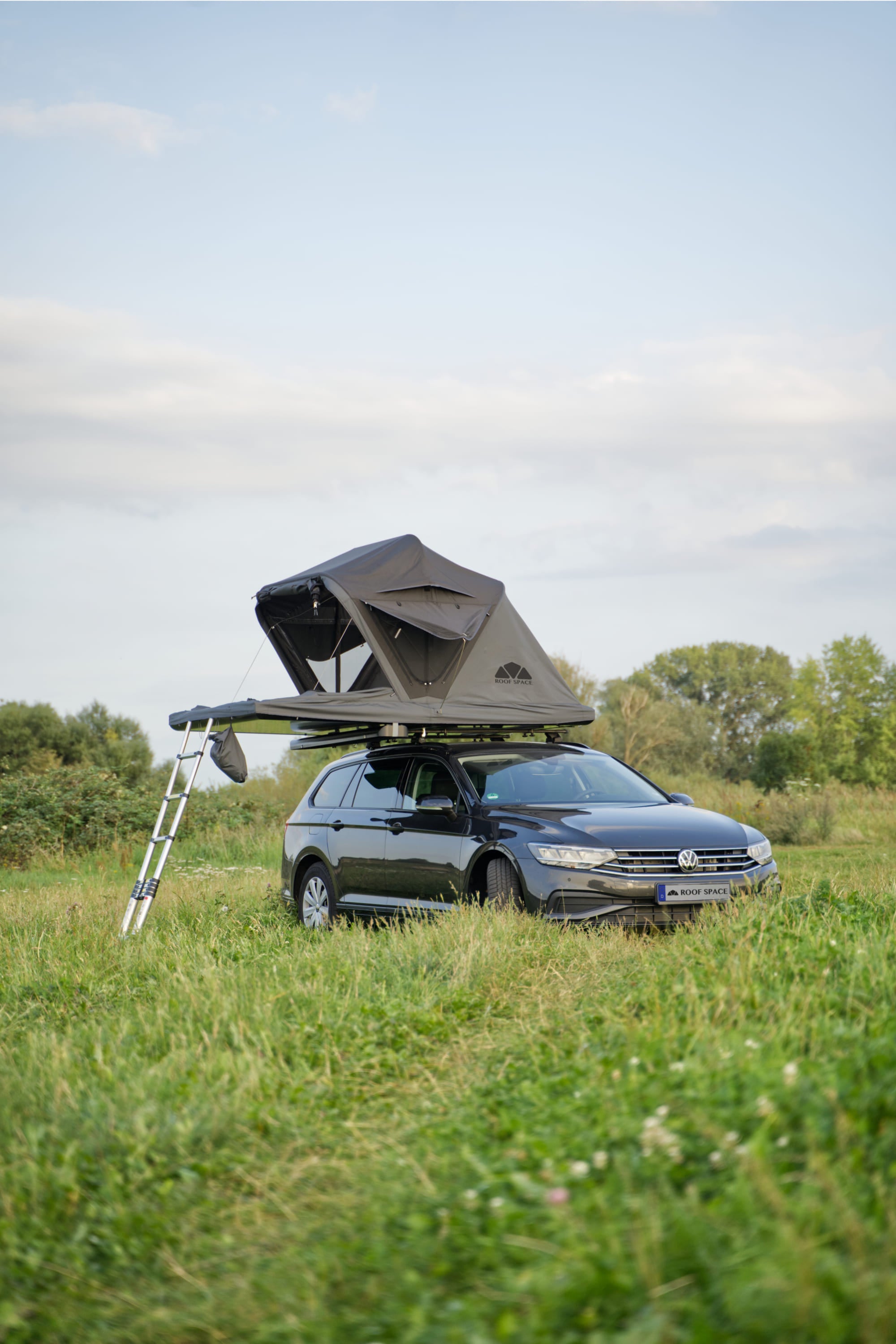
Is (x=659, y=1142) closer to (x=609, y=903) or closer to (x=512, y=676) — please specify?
(x=609, y=903)

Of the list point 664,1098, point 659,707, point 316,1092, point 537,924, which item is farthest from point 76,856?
point 659,707

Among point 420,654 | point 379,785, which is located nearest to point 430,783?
point 379,785

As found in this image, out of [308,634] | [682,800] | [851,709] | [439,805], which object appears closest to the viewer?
[439,805]

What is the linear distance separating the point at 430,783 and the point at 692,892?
105 inches

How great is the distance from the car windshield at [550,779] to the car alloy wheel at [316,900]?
206 cm

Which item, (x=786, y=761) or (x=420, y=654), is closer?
(x=420, y=654)

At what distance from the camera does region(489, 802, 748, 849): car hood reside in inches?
323

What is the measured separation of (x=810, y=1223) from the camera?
282 cm

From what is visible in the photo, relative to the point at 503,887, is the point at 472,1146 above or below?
below

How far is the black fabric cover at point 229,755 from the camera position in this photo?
9906 mm

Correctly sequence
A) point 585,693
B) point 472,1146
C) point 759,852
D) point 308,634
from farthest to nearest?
point 585,693, point 308,634, point 759,852, point 472,1146

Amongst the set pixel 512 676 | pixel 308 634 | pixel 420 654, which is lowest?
pixel 512 676

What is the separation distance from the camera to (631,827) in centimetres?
834

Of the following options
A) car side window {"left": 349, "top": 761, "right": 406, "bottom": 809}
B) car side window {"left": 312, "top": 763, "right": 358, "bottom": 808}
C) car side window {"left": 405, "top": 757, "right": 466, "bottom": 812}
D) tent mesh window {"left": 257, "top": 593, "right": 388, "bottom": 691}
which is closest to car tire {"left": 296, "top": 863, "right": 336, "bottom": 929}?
car side window {"left": 312, "top": 763, "right": 358, "bottom": 808}
